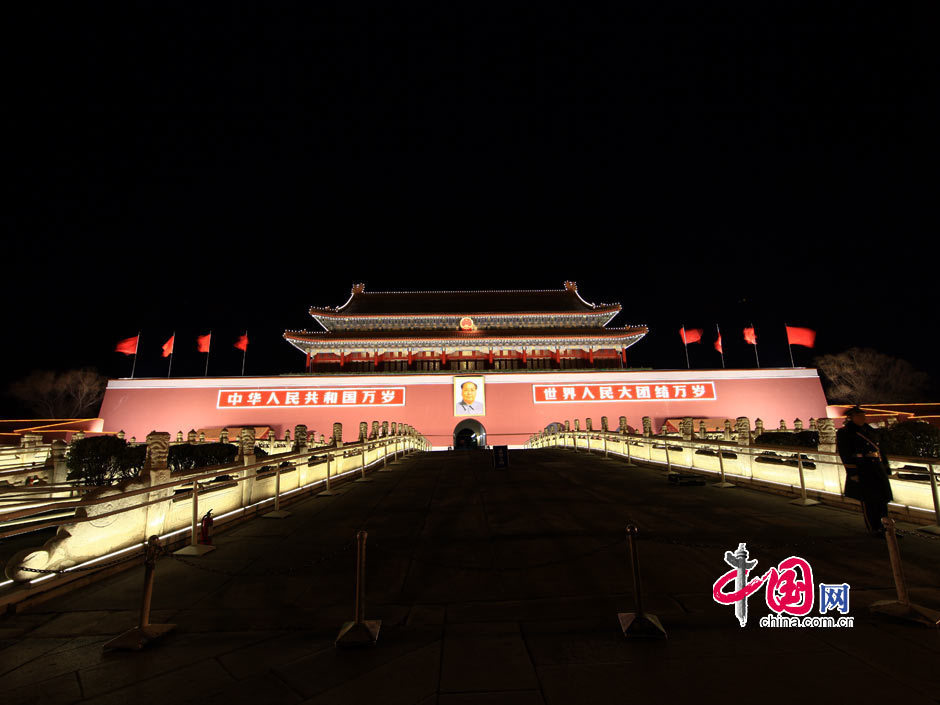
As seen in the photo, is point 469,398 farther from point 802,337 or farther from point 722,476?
point 802,337

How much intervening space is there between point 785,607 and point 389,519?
5378 millimetres

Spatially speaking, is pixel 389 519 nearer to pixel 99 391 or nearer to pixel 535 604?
pixel 535 604

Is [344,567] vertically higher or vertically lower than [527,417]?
lower

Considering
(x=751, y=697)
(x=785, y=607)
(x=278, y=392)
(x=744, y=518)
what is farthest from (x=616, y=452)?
(x=278, y=392)

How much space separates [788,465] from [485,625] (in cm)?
788

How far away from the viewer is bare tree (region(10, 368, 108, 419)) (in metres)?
34.6

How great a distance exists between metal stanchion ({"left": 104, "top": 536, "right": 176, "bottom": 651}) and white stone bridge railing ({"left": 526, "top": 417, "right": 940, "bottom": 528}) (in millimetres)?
8508

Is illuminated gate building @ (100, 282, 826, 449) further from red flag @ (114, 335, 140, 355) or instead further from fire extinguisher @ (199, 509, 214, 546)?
fire extinguisher @ (199, 509, 214, 546)

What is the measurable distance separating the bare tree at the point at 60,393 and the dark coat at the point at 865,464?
46.9 metres

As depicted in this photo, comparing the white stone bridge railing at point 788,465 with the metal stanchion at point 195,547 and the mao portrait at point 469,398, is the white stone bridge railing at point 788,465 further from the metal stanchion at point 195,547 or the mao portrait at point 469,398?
the mao portrait at point 469,398

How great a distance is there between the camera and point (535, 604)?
3.74m

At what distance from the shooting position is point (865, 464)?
205 inches

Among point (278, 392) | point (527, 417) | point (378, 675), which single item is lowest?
point (378, 675)

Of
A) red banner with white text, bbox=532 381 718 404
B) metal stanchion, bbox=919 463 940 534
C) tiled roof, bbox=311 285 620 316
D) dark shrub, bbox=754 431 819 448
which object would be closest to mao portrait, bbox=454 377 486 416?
red banner with white text, bbox=532 381 718 404
